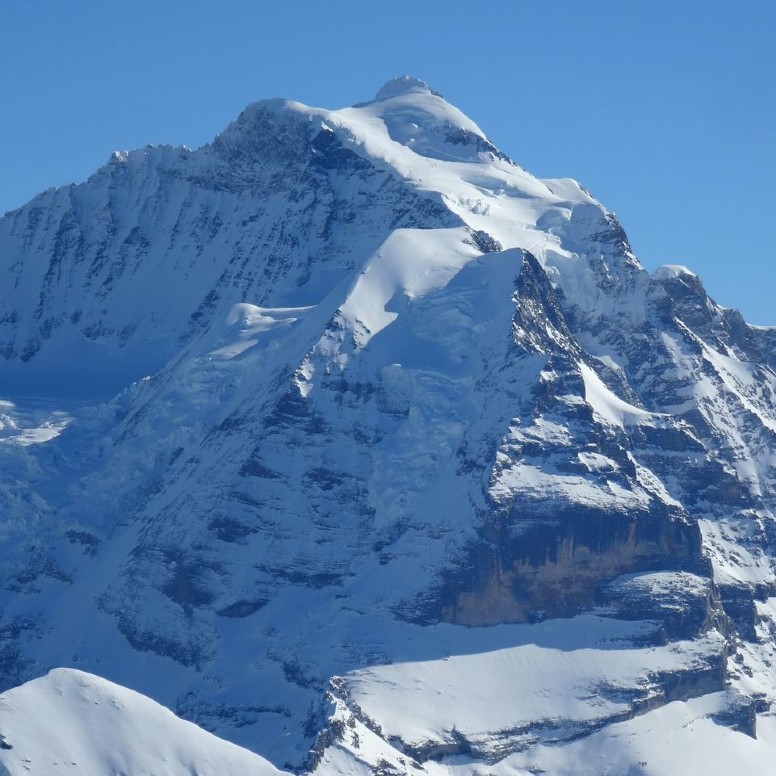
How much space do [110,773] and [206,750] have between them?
7690 mm

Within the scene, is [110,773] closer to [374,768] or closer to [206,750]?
[206,750]

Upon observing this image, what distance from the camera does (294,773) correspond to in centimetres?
19775

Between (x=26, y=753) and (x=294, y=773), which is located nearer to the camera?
(x=26, y=753)

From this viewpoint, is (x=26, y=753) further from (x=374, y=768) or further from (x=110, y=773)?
(x=374, y=768)

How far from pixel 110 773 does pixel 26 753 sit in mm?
4905

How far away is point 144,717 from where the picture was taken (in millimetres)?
189750

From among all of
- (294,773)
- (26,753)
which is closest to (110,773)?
(26,753)

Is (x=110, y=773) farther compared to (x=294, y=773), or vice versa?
(x=294, y=773)

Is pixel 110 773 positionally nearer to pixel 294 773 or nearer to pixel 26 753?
pixel 26 753

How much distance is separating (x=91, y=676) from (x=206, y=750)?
27.9 feet

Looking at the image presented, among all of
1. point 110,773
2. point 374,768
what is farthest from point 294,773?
point 110,773

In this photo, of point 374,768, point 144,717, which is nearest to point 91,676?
point 144,717

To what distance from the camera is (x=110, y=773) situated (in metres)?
184

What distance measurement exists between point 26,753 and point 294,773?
833 inches
